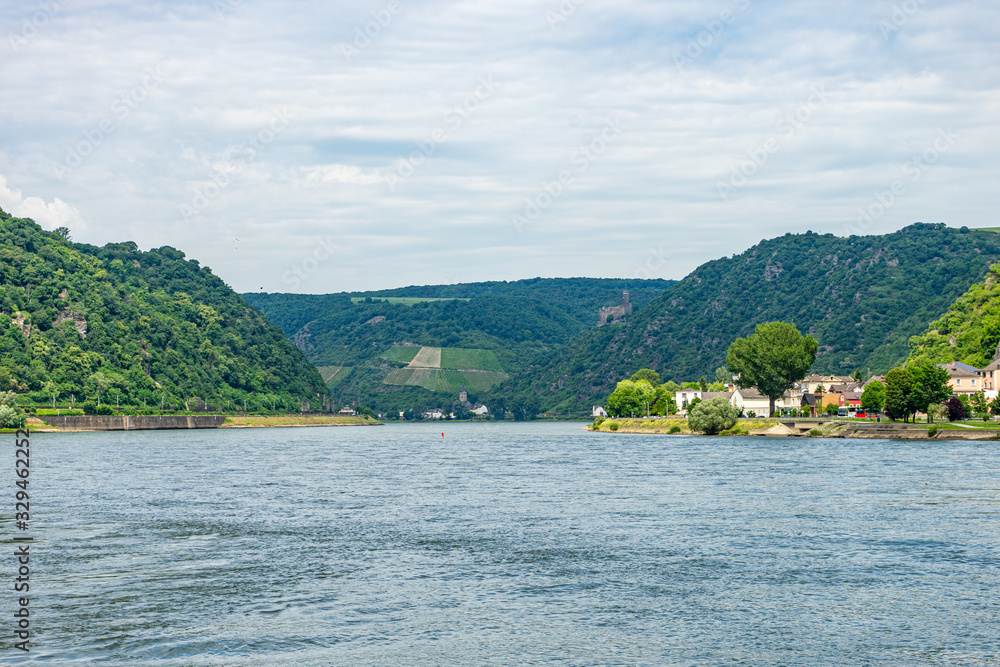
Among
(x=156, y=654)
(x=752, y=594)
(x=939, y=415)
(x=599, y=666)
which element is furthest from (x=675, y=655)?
(x=939, y=415)

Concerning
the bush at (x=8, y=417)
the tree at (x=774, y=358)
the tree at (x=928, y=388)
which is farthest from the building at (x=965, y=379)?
the bush at (x=8, y=417)

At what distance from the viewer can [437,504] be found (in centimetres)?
5159

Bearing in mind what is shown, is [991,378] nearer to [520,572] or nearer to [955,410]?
[955,410]

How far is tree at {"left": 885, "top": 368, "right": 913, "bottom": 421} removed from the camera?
5049 inches

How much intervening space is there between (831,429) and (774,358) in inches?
1102

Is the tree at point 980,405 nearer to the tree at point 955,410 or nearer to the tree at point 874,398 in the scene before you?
the tree at point 955,410

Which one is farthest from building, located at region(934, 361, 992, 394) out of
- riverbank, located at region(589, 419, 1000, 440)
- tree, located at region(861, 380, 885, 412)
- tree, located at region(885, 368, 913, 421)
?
riverbank, located at region(589, 419, 1000, 440)

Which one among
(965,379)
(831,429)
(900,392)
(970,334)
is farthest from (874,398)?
(970,334)

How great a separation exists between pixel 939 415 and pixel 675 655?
122 meters

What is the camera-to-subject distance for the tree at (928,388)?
12738cm

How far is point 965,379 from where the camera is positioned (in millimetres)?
155750

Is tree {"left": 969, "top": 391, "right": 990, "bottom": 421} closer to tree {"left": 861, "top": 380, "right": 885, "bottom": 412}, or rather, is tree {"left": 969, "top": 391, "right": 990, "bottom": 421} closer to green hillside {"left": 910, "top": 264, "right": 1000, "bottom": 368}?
tree {"left": 861, "top": 380, "right": 885, "bottom": 412}

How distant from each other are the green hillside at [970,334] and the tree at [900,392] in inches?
1695

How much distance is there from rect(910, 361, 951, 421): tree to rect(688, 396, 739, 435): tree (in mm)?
27624
